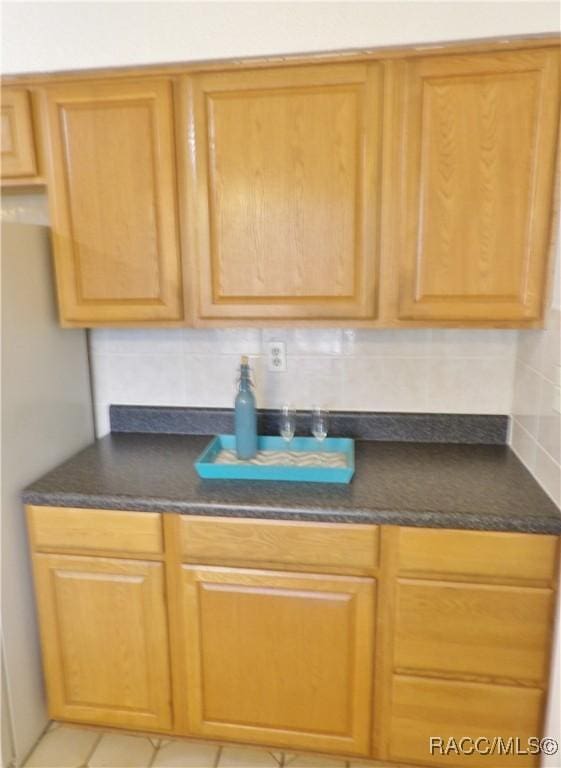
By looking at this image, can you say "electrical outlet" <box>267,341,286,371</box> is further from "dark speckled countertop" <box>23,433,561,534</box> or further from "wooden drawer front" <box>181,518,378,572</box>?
"wooden drawer front" <box>181,518,378,572</box>

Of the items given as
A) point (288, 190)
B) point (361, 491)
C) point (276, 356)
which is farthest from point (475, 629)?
point (288, 190)

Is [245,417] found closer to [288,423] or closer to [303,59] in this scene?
[288,423]

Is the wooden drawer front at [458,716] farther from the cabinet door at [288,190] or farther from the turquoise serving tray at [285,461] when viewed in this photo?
the cabinet door at [288,190]

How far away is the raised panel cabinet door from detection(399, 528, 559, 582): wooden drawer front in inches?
61.3

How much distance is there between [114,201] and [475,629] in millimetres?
1610

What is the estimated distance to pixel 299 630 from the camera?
4.81ft

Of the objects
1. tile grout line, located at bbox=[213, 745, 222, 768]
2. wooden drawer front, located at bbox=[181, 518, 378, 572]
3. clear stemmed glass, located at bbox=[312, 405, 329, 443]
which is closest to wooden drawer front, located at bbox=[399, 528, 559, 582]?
wooden drawer front, located at bbox=[181, 518, 378, 572]

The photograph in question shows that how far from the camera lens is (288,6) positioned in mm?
1385

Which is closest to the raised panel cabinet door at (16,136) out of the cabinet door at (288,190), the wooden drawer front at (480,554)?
the cabinet door at (288,190)

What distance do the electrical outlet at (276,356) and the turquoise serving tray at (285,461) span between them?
272 mm

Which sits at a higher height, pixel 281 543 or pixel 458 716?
pixel 281 543

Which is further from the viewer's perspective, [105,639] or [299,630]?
[105,639]

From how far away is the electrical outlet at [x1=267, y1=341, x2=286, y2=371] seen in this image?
74.8 inches

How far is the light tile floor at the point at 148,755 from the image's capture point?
5.18 feet
